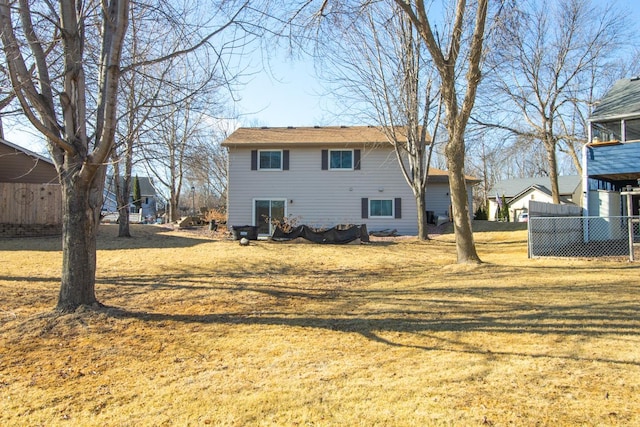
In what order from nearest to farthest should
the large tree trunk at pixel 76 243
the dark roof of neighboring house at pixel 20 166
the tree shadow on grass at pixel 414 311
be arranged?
1. the tree shadow on grass at pixel 414 311
2. the large tree trunk at pixel 76 243
3. the dark roof of neighboring house at pixel 20 166

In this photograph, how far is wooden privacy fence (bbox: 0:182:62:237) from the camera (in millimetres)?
16094

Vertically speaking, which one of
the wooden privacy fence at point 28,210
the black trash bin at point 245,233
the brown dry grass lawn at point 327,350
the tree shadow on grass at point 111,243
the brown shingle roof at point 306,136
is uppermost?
the brown shingle roof at point 306,136

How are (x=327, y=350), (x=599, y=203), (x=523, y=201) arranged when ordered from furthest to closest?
(x=523, y=201) < (x=599, y=203) < (x=327, y=350)

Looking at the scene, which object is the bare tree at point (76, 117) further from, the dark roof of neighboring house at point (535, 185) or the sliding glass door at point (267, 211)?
the dark roof of neighboring house at point (535, 185)

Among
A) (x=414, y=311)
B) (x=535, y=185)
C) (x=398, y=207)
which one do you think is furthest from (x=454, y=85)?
(x=535, y=185)

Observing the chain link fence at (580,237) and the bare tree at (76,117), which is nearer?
the bare tree at (76,117)

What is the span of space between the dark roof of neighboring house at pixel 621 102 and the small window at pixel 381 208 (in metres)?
8.78

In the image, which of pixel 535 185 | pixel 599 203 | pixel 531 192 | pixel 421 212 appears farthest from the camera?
pixel 531 192

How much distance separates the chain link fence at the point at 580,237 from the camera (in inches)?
447

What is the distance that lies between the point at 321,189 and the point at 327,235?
16.6 feet

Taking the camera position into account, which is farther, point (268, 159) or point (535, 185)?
point (535, 185)

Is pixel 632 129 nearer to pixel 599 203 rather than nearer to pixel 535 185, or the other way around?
pixel 599 203

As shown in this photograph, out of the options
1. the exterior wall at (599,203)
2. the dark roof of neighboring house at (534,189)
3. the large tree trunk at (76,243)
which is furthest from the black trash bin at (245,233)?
the dark roof of neighboring house at (534,189)

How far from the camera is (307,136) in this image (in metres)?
21.3
